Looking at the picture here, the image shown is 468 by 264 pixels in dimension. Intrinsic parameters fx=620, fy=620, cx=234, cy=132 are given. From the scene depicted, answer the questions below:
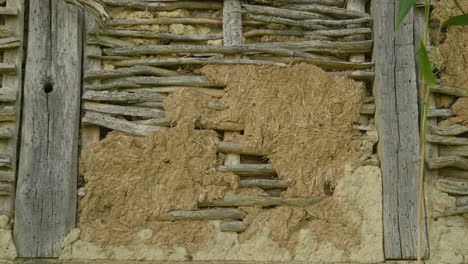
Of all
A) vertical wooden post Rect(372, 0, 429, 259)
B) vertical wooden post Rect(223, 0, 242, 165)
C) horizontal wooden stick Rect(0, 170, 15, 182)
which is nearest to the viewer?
horizontal wooden stick Rect(0, 170, 15, 182)

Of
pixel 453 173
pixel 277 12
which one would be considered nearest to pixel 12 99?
pixel 277 12

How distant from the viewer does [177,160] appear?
3693 millimetres

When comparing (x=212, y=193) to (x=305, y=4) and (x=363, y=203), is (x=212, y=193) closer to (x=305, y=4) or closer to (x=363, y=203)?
(x=363, y=203)

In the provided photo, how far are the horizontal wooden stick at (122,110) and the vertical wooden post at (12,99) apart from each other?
415mm

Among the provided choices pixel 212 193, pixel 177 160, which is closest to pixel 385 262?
pixel 212 193

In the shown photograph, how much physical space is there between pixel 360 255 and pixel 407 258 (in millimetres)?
282

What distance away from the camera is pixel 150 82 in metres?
3.80

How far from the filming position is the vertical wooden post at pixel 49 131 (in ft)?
11.8

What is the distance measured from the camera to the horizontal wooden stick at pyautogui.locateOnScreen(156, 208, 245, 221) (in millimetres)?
3629

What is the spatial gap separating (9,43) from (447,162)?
2.73 m

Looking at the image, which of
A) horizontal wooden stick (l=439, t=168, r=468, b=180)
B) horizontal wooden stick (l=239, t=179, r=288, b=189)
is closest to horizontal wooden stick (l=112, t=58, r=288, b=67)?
horizontal wooden stick (l=239, t=179, r=288, b=189)

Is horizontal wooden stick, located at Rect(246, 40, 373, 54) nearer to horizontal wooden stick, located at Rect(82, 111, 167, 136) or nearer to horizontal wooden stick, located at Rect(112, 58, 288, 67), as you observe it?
horizontal wooden stick, located at Rect(112, 58, 288, 67)

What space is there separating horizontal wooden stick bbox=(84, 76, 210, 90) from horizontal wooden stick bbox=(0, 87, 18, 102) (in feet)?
1.38

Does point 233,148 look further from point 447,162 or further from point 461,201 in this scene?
point 461,201
